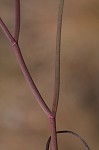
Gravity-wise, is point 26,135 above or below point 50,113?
below

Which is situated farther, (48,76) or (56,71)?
(48,76)

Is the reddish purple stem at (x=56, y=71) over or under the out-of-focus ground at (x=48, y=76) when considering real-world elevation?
over

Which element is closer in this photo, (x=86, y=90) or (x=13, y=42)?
(x=13, y=42)

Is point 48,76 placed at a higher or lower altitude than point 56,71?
lower

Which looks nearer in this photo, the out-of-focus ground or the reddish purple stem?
the reddish purple stem

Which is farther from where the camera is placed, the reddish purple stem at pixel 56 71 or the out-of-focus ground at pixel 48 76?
the out-of-focus ground at pixel 48 76

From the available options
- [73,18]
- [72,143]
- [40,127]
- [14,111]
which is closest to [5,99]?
[14,111]

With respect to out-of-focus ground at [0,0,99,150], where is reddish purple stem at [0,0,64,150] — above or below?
above

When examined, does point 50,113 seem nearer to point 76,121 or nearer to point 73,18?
point 76,121
